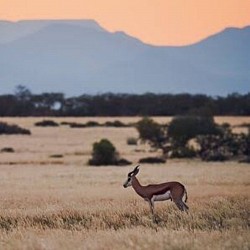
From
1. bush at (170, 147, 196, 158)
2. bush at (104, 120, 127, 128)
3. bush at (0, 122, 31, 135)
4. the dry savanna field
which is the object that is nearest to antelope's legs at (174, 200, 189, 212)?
the dry savanna field

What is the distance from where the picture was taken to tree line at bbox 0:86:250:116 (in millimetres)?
97812

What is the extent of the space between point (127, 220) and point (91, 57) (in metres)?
166

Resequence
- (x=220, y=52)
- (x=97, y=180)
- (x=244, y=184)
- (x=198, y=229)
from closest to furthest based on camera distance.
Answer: (x=198, y=229), (x=244, y=184), (x=97, y=180), (x=220, y=52)

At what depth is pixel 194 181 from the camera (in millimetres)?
31906

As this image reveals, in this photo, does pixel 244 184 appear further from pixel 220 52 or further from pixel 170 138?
pixel 170 138

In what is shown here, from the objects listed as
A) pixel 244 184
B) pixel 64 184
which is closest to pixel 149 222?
pixel 244 184

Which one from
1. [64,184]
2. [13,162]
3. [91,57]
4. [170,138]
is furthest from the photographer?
[91,57]

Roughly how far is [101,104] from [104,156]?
61.8 meters

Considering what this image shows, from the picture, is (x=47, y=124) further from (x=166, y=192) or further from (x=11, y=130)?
(x=166, y=192)

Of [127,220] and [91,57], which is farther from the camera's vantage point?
[91,57]

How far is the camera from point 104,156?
49.2 meters

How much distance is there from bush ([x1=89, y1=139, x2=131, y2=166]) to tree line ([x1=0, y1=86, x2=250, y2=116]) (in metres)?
39.4

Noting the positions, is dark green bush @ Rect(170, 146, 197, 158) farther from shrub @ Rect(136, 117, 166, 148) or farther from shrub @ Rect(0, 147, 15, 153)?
shrub @ Rect(0, 147, 15, 153)

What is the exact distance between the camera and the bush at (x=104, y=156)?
159 feet
